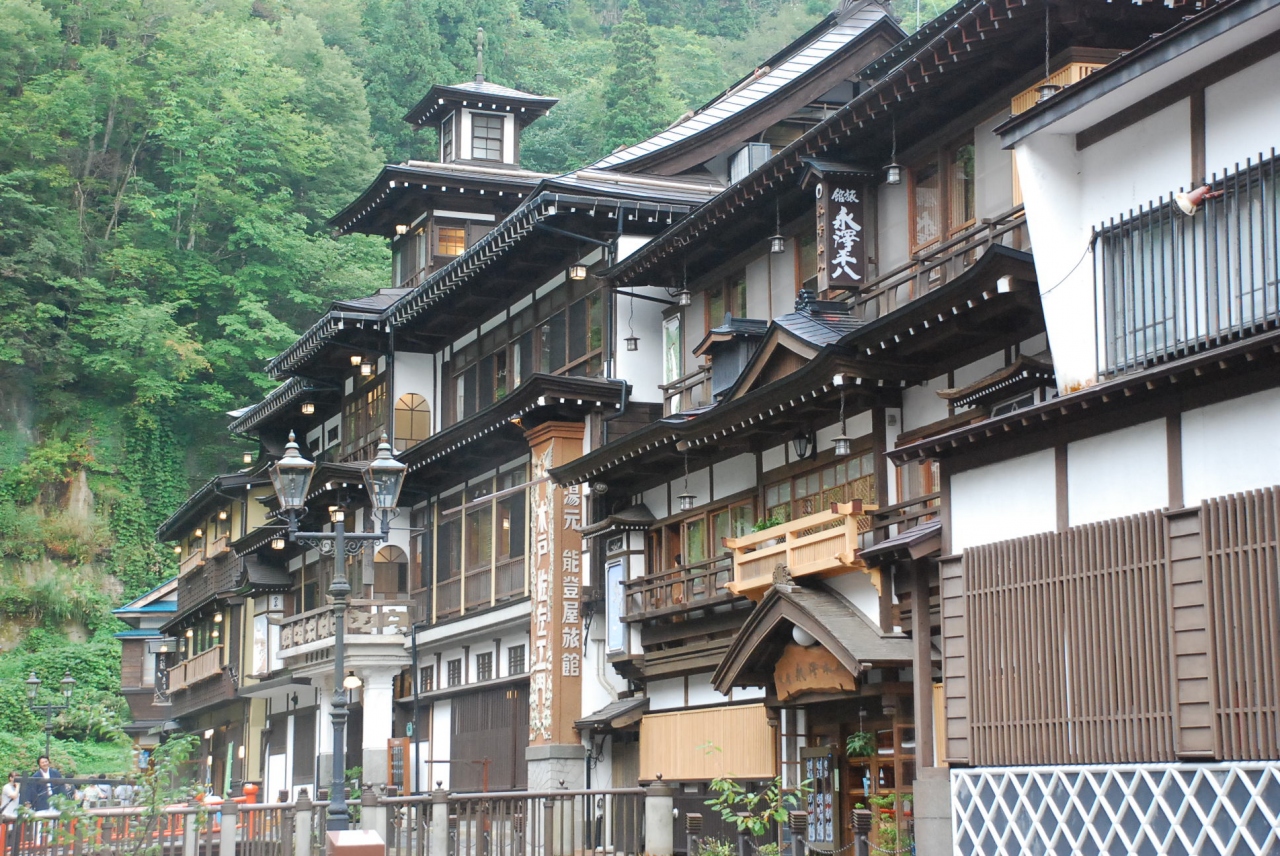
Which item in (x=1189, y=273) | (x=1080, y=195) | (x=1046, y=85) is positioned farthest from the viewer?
(x=1046, y=85)

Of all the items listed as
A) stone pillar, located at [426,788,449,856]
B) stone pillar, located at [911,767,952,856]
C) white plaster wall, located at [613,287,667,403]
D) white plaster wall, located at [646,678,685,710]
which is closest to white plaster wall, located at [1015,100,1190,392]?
stone pillar, located at [911,767,952,856]

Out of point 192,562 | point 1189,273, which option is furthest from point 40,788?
point 192,562

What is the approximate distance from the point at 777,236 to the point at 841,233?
179 cm

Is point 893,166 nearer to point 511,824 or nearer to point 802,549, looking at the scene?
point 802,549

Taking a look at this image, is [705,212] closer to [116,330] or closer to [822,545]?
[822,545]

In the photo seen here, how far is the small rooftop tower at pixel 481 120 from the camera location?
44844 mm

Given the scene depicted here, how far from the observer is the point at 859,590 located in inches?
923

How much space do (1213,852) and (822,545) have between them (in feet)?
31.9

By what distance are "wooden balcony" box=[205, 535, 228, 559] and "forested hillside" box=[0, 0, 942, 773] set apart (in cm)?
794

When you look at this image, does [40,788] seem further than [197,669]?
No

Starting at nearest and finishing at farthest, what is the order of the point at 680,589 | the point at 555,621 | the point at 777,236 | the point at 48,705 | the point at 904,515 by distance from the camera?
the point at 904,515 < the point at 777,236 < the point at 680,589 < the point at 555,621 < the point at 48,705

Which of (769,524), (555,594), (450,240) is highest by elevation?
(450,240)

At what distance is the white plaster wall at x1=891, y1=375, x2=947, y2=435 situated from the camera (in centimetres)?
2278

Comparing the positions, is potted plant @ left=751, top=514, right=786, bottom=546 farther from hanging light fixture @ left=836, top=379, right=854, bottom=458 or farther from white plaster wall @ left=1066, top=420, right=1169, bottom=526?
white plaster wall @ left=1066, top=420, right=1169, bottom=526
